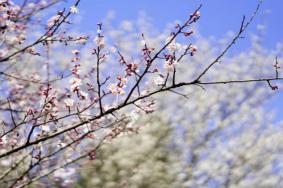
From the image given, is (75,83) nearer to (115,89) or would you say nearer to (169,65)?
(115,89)

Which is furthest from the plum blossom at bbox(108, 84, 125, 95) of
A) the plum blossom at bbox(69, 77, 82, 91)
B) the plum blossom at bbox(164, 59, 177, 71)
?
the plum blossom at bbox(164, 59, 177, 71)

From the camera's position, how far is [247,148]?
35.2ft

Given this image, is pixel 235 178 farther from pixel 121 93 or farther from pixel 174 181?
pixel 121 93

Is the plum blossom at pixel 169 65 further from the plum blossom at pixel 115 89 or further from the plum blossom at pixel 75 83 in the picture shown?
the plum blossom at pixel 75 83

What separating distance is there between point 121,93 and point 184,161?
25.3ft

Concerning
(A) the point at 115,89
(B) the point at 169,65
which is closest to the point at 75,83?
(A) the point at 115,89

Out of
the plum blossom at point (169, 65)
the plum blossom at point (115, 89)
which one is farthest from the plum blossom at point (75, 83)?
the plum blossom at point (169, 65)

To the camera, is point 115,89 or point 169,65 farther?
point 115,89

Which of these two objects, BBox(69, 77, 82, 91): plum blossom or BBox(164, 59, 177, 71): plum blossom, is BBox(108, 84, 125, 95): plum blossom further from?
BBox(164, 59, 177, 71): plum blossom

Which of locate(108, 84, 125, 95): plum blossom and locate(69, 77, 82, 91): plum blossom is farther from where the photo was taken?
locate(108, 84, 125, 95): plum blossom

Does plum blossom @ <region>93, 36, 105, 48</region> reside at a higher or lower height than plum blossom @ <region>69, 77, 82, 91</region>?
higher

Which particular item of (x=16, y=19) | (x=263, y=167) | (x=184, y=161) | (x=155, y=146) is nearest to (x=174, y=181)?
(x=184, y=161)

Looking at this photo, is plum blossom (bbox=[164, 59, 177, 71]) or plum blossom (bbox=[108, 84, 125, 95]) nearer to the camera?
plum blossom (bbox=[164, 59, 177, 71])

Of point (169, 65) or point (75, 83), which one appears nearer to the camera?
point (169, 65)
